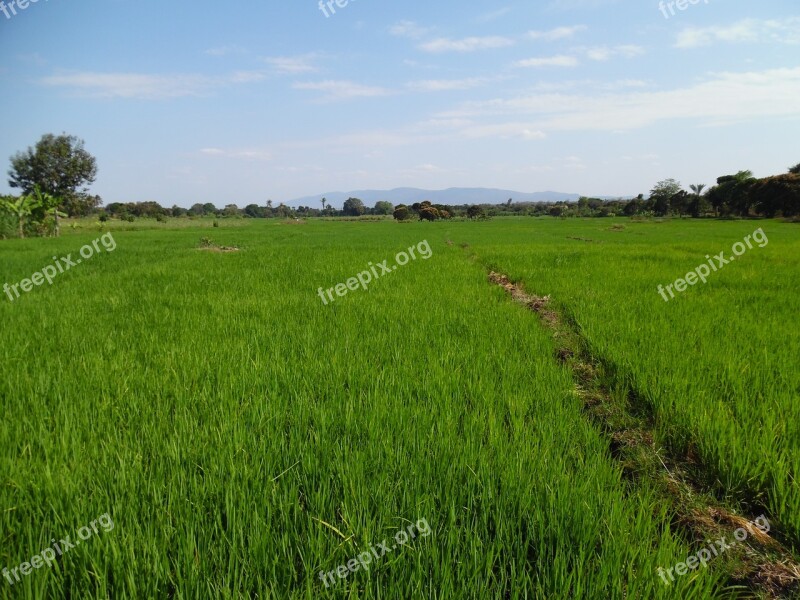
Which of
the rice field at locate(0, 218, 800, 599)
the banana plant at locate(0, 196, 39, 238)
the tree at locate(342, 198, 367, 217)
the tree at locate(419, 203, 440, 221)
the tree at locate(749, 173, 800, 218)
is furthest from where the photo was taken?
the tree at locate(342, 198, 367, 217)

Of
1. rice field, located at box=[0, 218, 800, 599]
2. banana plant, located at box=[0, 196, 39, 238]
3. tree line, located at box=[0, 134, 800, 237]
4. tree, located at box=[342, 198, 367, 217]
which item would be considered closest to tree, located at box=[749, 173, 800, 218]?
tree line, located at box=[0, 134, 800, 237]

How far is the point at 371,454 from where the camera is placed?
195 centimetres

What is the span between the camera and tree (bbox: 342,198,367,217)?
99.7 metres

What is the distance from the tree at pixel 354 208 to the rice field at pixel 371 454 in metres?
95.7

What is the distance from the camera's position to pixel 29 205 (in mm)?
25141

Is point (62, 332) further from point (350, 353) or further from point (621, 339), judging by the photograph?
point (621, 339)

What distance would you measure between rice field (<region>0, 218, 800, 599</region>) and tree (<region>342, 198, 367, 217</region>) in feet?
314

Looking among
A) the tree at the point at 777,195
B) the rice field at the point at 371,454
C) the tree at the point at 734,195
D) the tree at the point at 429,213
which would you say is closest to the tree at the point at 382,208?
the tree at the point at 429,213

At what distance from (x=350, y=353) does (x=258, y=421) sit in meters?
1.43

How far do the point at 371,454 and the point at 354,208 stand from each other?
102 m

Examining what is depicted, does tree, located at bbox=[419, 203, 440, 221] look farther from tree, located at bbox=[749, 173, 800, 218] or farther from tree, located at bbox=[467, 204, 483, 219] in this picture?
tree, located at bbox=[749, 173, 800, 218]

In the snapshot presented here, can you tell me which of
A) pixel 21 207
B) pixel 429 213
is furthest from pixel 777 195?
pixel 21 207

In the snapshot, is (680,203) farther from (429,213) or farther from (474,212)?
(429,213)

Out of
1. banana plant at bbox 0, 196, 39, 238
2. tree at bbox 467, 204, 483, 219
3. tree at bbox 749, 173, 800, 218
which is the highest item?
tree at bbox 467, 204, 483, 219
